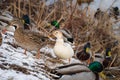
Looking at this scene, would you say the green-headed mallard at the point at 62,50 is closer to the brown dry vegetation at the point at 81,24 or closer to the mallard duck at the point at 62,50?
the mallard duck at the point at 62,50

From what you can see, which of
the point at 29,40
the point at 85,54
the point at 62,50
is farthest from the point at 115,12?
the point at 29,40

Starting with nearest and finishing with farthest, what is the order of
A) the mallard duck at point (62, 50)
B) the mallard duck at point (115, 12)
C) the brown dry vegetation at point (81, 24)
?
1. the mallard duck at point (62, 50)
2. the brown dry vegetation at point (81, 24)
3. the mallard duck at point (115, 12)

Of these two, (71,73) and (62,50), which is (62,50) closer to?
(62,50)

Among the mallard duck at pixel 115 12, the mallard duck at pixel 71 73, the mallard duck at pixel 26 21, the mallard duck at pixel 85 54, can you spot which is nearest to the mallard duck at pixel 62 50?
the mallard duck at pixel 71 73

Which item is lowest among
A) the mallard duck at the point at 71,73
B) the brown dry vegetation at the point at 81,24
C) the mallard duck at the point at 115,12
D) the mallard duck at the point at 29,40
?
the mallard duck at the point at 71,73

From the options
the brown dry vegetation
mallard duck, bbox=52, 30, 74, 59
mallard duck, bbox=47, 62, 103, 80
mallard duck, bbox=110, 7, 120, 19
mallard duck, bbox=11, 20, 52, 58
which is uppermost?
mallard duck, bbox=110, 7, 120, 19

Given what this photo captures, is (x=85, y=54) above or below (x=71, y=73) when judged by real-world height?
above

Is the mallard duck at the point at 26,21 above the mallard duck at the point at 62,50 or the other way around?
above

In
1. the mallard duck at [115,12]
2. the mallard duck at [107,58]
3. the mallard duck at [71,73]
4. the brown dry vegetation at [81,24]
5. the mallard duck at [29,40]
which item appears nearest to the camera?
the mallard duck at [71,73]

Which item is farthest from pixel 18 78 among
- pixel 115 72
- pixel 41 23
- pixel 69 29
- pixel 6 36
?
pixel 69 29

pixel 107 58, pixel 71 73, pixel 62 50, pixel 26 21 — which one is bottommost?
pixel 71 73

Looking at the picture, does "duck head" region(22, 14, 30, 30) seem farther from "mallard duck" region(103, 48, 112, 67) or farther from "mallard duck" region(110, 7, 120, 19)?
"mallard duck" region(110, 7, 120, 19)

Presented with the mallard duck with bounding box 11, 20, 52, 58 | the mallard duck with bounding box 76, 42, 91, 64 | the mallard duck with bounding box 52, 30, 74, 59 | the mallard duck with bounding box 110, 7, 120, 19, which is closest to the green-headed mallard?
the mallard duck with bounding box 52, 30, 74, 59

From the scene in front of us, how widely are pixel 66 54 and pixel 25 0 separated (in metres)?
3.36
